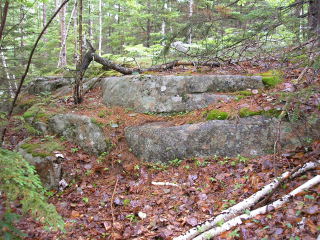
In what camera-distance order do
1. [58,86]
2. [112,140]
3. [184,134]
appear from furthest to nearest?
[58,86]
[112,140]
[184,134]

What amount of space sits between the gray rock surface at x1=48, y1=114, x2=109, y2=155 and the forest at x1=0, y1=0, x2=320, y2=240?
28 millimetres

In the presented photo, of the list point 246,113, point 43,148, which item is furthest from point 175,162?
point 43,148

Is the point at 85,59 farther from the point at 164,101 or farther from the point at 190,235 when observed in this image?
the point at 190,235

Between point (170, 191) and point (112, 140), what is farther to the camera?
point (112, 140)

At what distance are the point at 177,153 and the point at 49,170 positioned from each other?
8.75ft

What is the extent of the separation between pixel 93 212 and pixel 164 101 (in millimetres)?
3307

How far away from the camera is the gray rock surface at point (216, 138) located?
15.7 feet

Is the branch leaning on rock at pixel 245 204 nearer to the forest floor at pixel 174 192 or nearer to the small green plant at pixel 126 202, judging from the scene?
the forest floor at pixel 174 192

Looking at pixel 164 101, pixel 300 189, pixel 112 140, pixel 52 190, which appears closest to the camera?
pixel 300 189

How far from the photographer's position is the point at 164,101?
21.2 ft

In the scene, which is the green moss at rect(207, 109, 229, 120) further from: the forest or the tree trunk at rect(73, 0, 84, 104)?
the tree trunk at rect(73, 0, 84, 104)

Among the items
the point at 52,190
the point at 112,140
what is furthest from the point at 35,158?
the point at 112,140

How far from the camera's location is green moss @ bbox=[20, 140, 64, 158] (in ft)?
17.0

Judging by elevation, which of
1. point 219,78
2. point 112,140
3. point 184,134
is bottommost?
point 112,140
